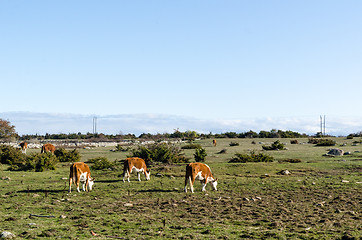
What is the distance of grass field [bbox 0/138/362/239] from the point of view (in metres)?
10.2

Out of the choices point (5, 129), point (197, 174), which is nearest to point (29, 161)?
point (197, 174)

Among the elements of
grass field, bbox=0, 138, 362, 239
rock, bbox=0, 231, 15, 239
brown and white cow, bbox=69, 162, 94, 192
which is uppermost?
brown and white cow, bbox=69, 162, 94, 192

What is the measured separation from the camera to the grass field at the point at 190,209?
10.2m

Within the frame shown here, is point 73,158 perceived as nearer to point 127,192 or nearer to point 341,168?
point 127,192

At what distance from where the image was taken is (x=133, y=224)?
11.1 metres

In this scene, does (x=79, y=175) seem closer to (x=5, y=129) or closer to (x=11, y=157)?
(x=11, y=157)

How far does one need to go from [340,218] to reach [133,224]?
6.43 m

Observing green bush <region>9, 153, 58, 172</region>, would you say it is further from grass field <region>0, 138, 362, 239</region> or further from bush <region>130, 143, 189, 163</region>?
bush <region>130, 143, 189, 163</region>

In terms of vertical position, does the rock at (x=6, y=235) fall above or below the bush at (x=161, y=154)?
below

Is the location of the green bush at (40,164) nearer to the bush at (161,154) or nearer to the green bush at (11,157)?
the green bush at (11,157)

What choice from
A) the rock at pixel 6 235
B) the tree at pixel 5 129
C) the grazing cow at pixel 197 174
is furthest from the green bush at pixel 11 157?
the tree at pixel 5 129

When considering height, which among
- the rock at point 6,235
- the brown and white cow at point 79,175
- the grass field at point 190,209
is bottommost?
the grass field at point 190,209

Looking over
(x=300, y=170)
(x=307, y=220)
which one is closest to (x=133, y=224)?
(x=307, y=220)

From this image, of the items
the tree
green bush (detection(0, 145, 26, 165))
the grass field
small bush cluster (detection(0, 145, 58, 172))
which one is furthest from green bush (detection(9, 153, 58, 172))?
the tree
